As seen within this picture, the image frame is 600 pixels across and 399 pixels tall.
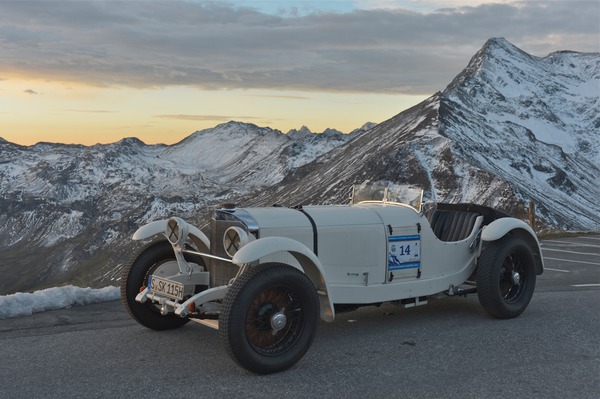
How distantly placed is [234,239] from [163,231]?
1323 mm

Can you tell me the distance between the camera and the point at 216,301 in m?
6.71

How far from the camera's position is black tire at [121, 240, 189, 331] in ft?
24.3

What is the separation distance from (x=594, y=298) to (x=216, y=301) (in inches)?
232

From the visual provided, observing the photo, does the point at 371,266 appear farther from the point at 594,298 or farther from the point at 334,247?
the point at 594,298

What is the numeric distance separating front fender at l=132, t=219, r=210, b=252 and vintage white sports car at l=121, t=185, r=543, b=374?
0.05 feet

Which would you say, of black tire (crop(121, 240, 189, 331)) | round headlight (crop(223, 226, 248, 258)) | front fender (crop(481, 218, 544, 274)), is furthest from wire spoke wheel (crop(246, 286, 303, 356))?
front fender (crop(481, 218, 544, 274))

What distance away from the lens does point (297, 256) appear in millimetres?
6645

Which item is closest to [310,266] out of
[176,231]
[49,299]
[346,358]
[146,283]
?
[346,358]

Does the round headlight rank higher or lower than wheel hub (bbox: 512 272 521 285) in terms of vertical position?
higher

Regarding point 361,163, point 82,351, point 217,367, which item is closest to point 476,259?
point 217,367

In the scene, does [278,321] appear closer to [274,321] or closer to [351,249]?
[274,321]

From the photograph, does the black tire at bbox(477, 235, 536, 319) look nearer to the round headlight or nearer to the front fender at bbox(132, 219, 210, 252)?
the round headlight

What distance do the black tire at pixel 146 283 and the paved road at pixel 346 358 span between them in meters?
0.14

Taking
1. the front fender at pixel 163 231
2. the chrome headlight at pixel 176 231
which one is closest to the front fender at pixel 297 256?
the chrome headlight at pixel 176 231
